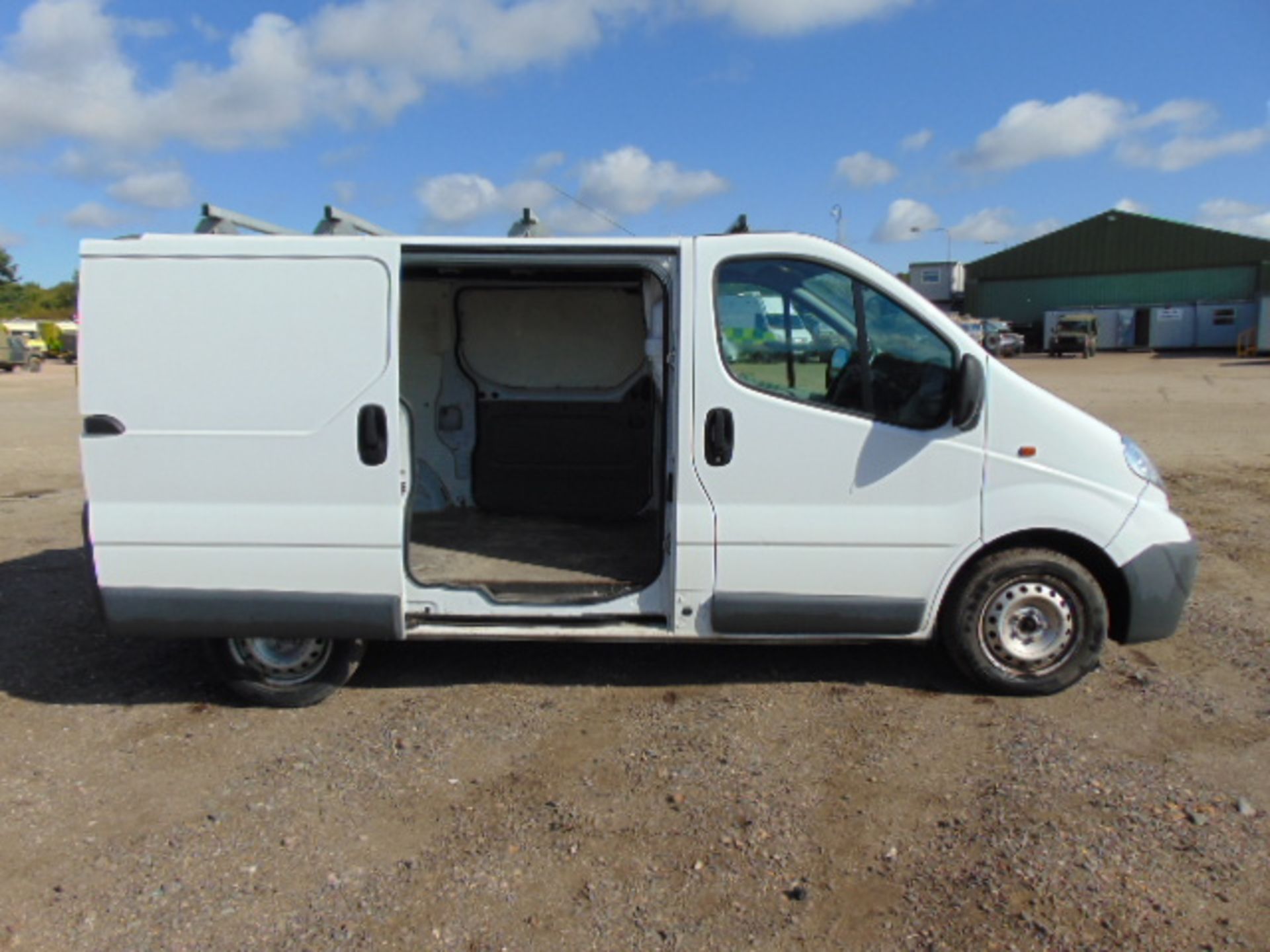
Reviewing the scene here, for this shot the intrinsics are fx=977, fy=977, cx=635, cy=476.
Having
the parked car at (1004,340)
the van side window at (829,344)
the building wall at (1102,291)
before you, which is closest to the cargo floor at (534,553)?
the van side window at (829,344)

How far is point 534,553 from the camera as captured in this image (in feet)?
18.3

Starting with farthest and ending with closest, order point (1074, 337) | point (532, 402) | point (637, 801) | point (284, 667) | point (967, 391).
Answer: point (1074, 337) < point (532, 402) < point (284, 667) < point (967, 391) < point (637, 801)

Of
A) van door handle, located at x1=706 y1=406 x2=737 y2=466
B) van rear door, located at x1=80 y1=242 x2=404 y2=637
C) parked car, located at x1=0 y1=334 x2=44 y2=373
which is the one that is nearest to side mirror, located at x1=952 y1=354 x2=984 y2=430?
van door handle, located at x1=706 y1=406 x2=737 y2=466

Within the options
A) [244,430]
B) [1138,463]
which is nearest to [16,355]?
[244,430]

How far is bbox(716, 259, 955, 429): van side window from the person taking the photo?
14.6 feet

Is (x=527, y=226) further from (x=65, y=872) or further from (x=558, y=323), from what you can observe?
(x=65, y=872)

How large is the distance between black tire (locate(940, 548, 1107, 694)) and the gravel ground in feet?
0.59

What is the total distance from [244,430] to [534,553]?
1.82 metres

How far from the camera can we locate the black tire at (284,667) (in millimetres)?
4695

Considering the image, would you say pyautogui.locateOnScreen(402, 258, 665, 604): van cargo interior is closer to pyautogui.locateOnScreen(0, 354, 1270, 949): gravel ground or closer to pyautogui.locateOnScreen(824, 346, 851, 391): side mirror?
pyautogui.locateOnScreen(0, 354, 1270, 949): gravel ground

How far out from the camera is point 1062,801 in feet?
12.3

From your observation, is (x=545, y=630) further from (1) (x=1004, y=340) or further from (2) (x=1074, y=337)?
(2) (x=1074, y=337)

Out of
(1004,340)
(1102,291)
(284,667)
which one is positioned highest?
(1102,291)

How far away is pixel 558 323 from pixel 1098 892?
4.85 metres
